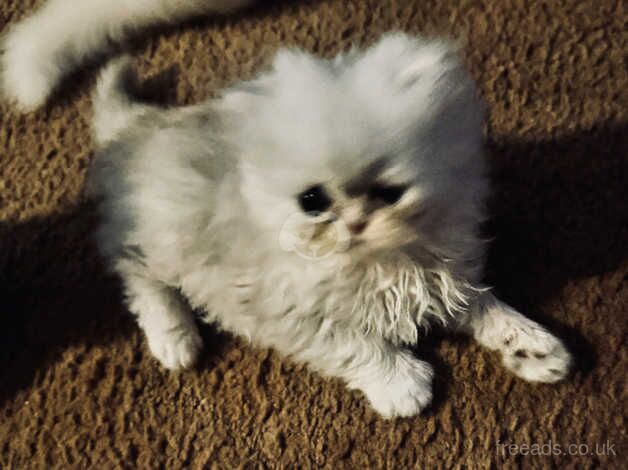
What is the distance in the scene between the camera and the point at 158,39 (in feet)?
5.43

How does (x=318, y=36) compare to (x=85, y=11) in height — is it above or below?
below

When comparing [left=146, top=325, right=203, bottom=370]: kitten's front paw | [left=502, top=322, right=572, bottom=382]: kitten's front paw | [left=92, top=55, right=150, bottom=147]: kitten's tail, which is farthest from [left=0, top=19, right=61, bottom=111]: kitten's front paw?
[left=502, top=322, right=572, bottom=382]: kitten's front paw

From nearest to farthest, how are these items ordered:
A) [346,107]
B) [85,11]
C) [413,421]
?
[346,107], [413,421], [85,11]

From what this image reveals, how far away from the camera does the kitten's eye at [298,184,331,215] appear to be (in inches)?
32.2

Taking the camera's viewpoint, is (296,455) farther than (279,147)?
Yes

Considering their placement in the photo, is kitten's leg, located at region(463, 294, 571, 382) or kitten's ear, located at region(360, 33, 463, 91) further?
kitten's leg, located at region(463, 294, 571, 382)

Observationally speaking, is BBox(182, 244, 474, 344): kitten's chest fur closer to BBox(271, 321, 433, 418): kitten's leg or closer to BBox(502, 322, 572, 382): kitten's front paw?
BBox(271, 321, 433, 418): kitten's leg

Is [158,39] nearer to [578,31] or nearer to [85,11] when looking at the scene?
[85,11]

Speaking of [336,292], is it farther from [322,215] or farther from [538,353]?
[538,353]

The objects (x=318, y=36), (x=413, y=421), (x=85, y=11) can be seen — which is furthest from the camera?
(x=318, y=36)

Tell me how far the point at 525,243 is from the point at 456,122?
599 millimetres

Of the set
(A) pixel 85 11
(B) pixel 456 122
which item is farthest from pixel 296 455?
(A) pixel 85 11

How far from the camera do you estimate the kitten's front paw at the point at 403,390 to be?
1222 mm

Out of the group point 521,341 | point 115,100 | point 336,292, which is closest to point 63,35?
point 115,100
